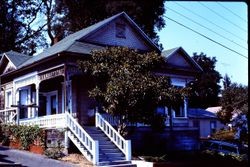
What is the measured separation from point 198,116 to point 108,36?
101ft

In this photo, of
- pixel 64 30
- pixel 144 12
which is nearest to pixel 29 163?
pixel 144 12

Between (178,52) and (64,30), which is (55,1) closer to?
(64,30)

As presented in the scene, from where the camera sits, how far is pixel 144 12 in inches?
1807

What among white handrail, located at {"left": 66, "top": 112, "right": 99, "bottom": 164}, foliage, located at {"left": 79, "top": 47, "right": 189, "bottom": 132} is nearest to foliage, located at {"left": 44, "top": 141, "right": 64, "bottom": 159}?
white handrail, located at {"left": 66, "top": 112, "right": 99, "bottom": 164}

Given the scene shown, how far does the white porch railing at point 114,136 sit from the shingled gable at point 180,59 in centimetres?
819

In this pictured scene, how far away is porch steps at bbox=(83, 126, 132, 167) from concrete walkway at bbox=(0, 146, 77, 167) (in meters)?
1.71

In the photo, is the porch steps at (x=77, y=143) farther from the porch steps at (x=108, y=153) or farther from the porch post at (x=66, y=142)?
the porch steps at (x=108, y=153)

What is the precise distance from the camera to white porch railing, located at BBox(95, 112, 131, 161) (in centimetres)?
1805

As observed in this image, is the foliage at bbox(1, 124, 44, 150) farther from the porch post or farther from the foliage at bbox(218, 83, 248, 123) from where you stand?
the foliage at bbox(218, 83, 248, 123)

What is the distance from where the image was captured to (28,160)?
17344mm

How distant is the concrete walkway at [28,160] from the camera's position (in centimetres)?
1639

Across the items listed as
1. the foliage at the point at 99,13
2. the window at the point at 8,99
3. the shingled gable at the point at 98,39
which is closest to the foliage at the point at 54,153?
the shingled gable at the point at 98,39

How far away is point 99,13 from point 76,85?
2759 centimetres

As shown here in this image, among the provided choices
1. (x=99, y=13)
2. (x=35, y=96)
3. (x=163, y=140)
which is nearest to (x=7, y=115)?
A: (x=35, y=96)
